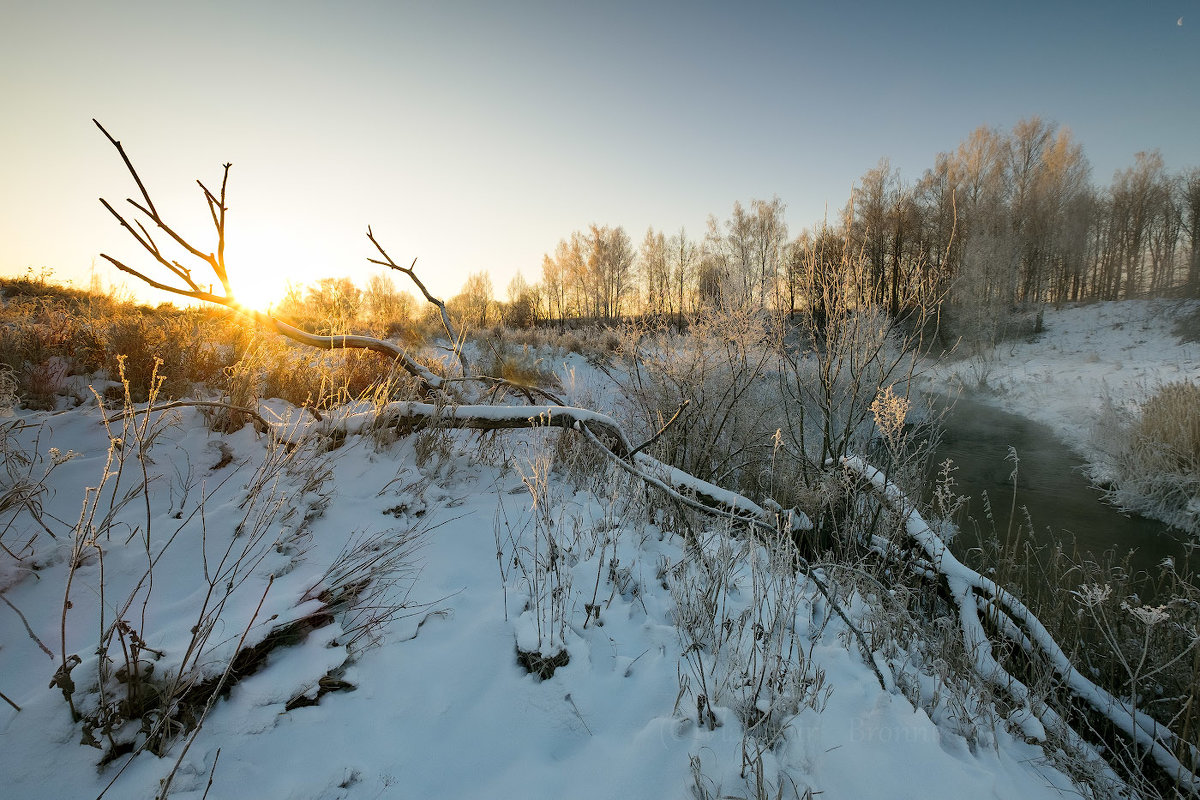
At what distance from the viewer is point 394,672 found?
1.52 m

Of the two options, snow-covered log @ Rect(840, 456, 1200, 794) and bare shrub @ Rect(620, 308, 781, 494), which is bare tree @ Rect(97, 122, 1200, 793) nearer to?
snow-covered log @ Rect(840, 456, 1200, 794)

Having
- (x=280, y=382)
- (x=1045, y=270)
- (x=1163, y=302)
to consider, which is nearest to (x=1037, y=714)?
(x=280, y=382)

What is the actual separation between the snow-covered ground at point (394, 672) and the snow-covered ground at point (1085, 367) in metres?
9.23

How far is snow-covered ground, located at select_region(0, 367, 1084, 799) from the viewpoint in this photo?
118cm

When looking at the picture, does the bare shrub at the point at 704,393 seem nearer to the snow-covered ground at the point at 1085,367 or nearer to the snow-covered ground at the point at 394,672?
the snow-covered ground at the point at 394,672

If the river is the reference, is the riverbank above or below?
above

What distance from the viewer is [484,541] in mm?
2477

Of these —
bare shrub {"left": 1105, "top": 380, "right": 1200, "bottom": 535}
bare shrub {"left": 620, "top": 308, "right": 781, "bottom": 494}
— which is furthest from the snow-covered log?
bare shrub {"left": 1105, "top": 380, "right": 1200, "bottom": 535}

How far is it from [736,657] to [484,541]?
1.40 meters

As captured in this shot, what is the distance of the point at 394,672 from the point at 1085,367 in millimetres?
21948

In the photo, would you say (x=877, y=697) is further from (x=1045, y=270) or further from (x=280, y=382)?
(x=1045, y=270)

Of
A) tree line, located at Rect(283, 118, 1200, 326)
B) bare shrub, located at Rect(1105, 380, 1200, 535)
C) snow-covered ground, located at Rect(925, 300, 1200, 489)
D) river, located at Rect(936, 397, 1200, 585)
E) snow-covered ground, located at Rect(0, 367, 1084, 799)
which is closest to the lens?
snow-covered ground, located at Rect(0, 367, 1084, 799)

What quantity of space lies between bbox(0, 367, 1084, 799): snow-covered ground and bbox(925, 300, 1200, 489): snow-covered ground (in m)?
9.23

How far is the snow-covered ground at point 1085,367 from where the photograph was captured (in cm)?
1096
